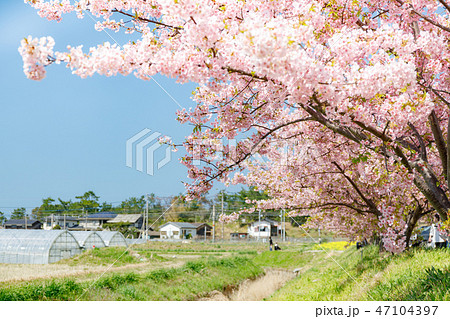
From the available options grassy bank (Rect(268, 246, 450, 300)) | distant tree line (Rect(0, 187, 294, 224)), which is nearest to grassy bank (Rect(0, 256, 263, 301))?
grassy bank (Rect(268, 246, 450, 300))

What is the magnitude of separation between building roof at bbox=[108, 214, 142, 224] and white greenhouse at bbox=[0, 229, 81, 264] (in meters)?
34.8

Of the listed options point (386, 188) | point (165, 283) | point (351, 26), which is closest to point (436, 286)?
point (386, 188)

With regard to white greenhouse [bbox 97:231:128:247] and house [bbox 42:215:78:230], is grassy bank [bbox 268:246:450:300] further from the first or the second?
house [bbox 42:215:78:230]

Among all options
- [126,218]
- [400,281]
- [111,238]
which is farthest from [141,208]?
[400,281]

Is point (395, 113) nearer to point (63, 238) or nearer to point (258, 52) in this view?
point (258, 52)

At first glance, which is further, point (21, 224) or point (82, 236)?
point (21, 224)

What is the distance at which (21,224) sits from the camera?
64188 mm

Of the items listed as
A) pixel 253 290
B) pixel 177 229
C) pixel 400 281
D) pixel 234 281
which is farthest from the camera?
pixel 177 229

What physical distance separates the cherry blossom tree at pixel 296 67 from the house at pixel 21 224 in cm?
6682

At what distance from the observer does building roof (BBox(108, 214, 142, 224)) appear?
5942cm

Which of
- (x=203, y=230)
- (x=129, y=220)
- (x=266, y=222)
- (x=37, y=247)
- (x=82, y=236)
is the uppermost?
(x=82, y=236)

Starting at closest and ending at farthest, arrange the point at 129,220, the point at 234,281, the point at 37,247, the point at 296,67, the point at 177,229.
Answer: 1. the point at 296,67
2. the point at 234,281
3. the point at 37,247
4. the point at 129,220
5. the point at 177,229

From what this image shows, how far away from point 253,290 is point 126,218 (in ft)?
148

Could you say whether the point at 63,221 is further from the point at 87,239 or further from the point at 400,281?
the point at 400,281
